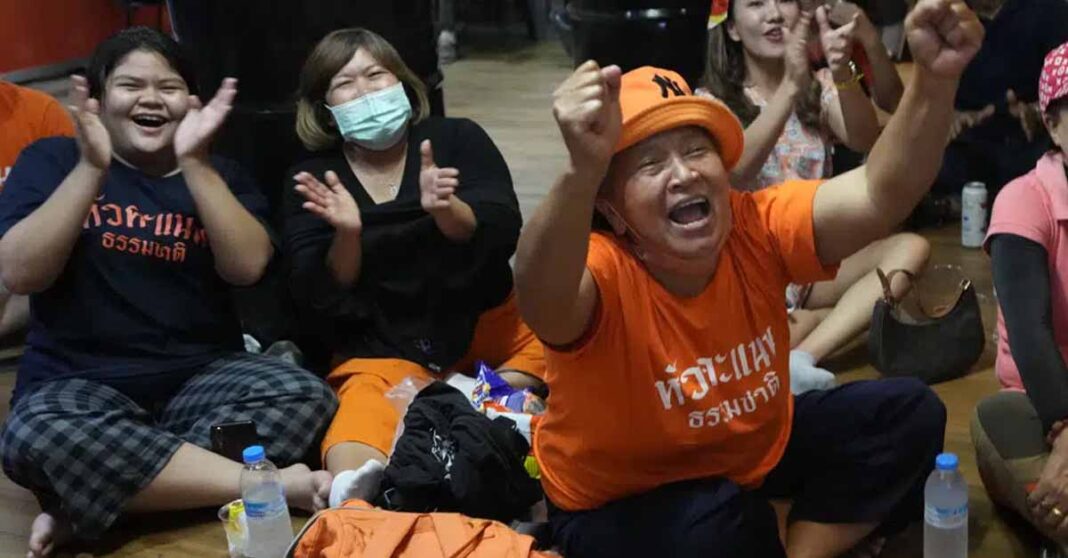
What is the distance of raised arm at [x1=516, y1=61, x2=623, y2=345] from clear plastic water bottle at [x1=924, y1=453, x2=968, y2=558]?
0.63 m

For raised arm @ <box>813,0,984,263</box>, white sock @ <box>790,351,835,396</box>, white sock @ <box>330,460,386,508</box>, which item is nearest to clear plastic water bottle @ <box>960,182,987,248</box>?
white sock @ <box>790,351,835,396</box>

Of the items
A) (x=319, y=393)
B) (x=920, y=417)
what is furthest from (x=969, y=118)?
(x=319, y=393)

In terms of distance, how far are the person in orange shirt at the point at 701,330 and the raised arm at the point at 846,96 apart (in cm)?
62

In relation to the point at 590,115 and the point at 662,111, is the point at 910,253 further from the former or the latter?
the point at 590,115

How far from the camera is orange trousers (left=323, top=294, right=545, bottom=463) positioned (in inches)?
91.0

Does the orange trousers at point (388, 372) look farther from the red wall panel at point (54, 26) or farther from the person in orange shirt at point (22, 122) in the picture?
the red wall panel at point (54, 26)

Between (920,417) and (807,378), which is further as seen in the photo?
(807,378)

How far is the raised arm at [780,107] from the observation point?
2389 mm

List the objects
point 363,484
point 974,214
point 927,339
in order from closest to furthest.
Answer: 1. point 363,484
2. point 927,339
3. point 974,214

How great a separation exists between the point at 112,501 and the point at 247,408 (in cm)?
29

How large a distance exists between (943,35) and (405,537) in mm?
1041

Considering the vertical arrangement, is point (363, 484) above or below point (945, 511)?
below

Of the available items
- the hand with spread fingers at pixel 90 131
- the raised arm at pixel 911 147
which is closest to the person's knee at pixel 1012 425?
the raised arm at pixel 911 147

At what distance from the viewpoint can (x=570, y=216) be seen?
1418mm
